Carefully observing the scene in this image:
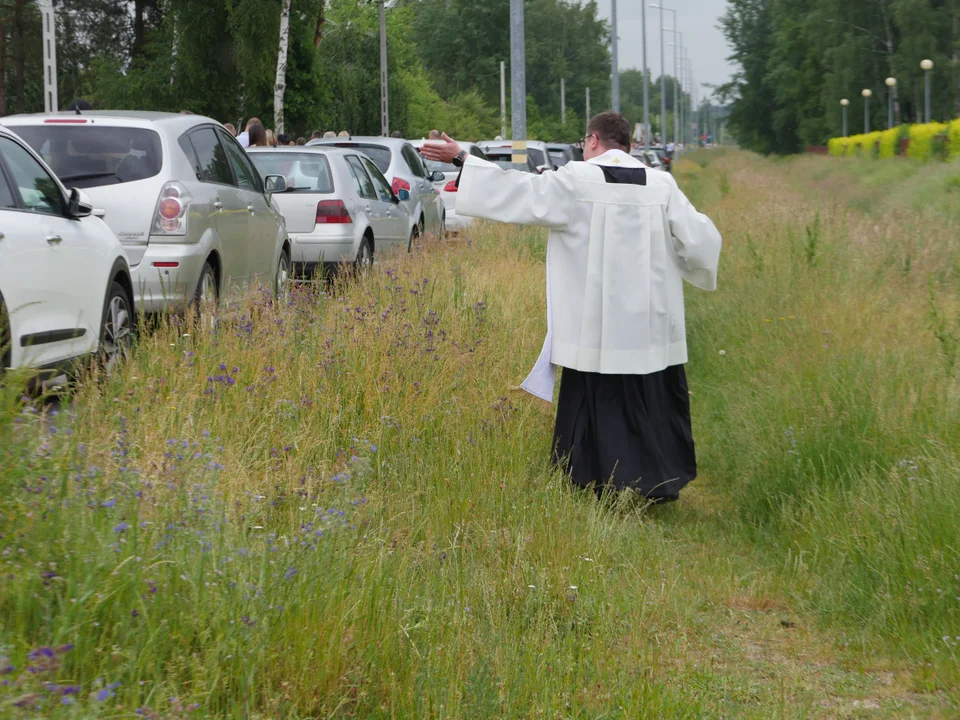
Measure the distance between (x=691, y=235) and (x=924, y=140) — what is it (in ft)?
141

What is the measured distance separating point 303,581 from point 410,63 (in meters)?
76.5

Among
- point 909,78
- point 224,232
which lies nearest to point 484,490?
point 224,232

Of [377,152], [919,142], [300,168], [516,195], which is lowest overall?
[516,195]

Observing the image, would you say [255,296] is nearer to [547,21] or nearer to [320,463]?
[320,463]

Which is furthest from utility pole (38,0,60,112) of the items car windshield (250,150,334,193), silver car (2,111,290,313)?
silver car (2,111,290,313)

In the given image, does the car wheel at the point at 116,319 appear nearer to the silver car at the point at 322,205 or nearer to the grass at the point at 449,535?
the grass at the point at 449,535

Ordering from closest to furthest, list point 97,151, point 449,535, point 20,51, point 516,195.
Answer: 1. point 449,535
2. point 516,195
3. point 97,151
4. point 20,51

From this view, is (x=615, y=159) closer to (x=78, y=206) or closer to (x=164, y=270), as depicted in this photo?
(x=78, y=206)

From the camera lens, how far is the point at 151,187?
918 cm

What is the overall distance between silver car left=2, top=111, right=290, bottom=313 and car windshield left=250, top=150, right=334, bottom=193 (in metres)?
3.80

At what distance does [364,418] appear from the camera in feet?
20.5

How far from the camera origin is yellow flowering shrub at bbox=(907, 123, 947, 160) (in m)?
45.3

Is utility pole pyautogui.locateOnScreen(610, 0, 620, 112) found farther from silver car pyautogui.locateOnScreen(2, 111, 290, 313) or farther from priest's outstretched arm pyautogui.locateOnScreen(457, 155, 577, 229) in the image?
priest's outstretched arm pyautogui.locateOnScreen(457, 155, 577, 229)

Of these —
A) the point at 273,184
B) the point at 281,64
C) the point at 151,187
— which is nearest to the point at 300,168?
the point at 273,184
